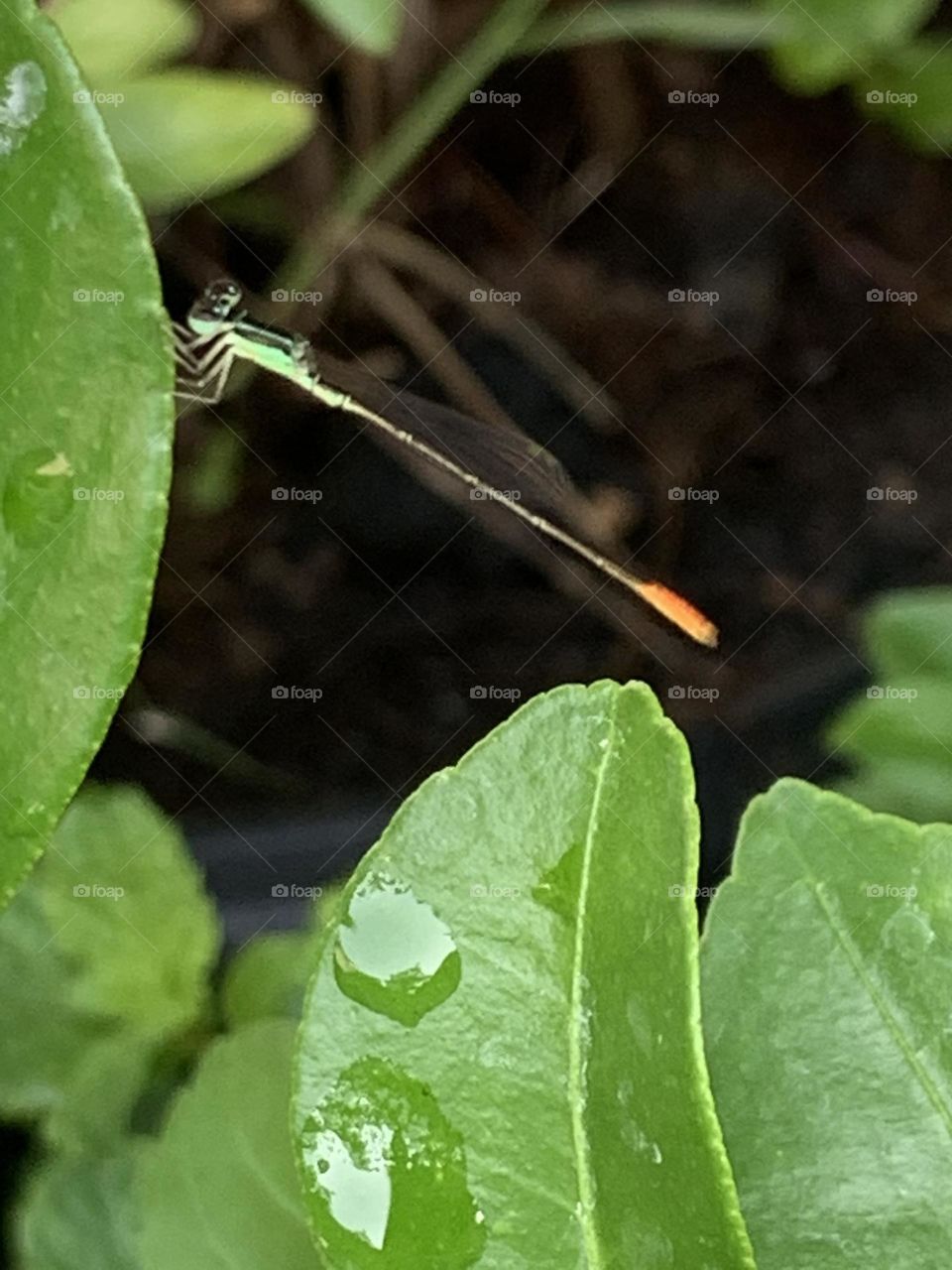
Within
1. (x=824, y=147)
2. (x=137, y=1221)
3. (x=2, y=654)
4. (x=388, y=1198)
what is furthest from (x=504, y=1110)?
(x=824, y=147)

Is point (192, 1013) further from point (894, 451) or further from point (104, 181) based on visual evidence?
point (894, 451)

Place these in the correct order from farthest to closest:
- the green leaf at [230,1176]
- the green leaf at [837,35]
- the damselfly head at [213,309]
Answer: the green leaf at [837,35] → the damselfly head at [213,309] → the green leaf at [230,1176]
